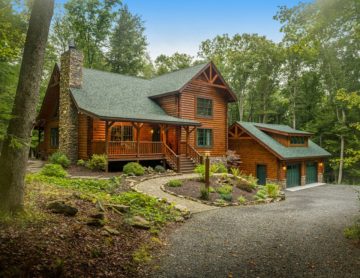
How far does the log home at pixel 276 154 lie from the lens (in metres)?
23.0

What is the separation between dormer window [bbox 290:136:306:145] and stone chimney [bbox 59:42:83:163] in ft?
64.3

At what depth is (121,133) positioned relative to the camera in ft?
63.5

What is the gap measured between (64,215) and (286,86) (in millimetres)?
37763

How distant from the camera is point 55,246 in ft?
15.5

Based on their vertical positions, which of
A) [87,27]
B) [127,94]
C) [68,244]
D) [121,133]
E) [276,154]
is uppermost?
[87,27]

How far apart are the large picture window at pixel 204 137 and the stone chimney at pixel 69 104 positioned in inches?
389

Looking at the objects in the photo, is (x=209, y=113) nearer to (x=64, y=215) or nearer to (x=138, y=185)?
(x=138, y=185)

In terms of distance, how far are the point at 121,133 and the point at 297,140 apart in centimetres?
1755

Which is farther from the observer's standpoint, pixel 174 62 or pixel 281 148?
pixel 174 62

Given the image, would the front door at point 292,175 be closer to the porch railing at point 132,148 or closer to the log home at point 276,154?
the log home at point 276,154

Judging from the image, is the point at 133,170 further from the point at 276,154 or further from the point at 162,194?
the point at 276,154

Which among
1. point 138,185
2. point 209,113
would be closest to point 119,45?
point 209,113

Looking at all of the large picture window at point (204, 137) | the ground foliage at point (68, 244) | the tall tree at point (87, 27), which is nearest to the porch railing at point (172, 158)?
the large picture window at point (204, 137)

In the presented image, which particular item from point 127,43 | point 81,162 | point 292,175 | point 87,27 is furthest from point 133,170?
point 127,43
